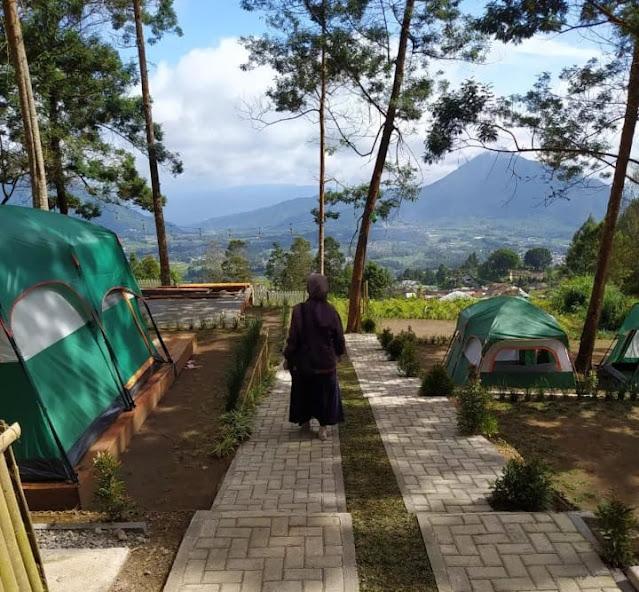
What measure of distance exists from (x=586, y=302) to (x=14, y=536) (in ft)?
74.8

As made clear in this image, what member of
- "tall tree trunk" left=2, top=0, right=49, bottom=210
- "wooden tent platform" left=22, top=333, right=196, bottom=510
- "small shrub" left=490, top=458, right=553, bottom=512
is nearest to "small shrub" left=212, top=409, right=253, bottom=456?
"wooden tent platform" left=22, top=333, right=196, bottom=510

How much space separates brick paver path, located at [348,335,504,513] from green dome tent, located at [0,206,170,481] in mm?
2930

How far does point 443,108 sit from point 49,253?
6.90 metres

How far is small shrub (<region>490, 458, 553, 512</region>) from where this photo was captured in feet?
12.1

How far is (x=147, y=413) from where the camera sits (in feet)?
20.8

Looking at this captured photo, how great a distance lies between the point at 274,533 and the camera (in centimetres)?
331

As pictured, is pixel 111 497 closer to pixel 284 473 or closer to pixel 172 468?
pixel 172 468

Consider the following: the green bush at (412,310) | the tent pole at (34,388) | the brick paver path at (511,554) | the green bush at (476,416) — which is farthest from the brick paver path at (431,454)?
the green bush at (412,310)

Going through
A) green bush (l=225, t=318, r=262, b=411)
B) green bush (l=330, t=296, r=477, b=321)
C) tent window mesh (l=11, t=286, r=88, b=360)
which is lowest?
green bush (l=330, t=296, r=477, b=321)

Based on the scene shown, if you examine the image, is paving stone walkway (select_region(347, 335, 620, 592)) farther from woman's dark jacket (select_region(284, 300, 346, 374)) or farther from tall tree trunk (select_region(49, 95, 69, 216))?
tall tree trunk (select_region(49, 95, 69, 216))

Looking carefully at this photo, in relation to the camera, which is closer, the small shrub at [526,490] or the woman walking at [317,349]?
the small shrub at [526,490]

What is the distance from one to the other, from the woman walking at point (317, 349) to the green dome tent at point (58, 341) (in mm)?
2131

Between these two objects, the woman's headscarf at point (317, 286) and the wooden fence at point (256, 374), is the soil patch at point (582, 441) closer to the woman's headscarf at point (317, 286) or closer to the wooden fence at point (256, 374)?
the woman's headscarf at point (317, 286)

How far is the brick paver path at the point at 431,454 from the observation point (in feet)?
13.1
